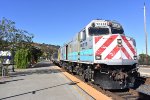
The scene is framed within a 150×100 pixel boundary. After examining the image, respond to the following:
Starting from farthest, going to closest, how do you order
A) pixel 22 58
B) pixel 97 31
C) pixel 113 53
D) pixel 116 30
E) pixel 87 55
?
pixel 22 58 < pixel 116 30 < pixel 97 31 < pixel 87 55 < pixel 113 53

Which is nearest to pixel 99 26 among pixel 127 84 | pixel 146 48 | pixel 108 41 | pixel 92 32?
pixel 92 32

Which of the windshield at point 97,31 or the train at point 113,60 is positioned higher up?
the windshield at point 97,31

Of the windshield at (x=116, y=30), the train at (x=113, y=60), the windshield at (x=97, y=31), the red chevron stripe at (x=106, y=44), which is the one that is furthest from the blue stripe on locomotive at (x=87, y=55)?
the windshield at (x=116, y=30)

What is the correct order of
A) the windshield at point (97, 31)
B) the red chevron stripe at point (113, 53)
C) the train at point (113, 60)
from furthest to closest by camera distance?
the windshield at point (97, 31), the red chevron stripe at point (113, 53), the train at point (113, 60)

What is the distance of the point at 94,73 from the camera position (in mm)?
15734

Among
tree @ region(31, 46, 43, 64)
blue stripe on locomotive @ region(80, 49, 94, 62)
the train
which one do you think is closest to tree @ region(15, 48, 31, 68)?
tree @ region(31, 46, 43, 64)

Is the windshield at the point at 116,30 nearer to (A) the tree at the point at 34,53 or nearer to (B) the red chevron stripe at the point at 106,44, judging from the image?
(B) the red chevron stripe at the point at 106,44

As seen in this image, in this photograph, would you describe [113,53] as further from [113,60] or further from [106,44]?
[106,44]

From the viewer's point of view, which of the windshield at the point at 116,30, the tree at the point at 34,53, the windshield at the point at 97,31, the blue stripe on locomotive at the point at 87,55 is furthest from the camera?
the tree at the point at 34,53

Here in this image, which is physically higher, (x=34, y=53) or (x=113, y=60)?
(x=34, y=53)

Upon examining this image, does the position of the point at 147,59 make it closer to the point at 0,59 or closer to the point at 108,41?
the point at 0,59

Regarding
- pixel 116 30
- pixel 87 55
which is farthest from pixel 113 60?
pixel 116 30

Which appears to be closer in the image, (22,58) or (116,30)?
(116,30)

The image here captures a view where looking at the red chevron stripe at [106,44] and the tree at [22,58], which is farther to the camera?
the tree at [22,58]
